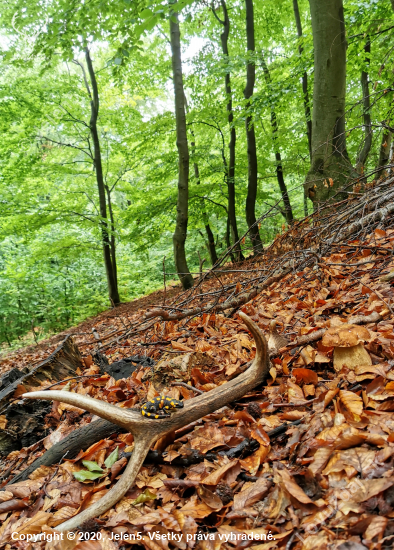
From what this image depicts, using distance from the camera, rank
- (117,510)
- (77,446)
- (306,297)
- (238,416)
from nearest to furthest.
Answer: (117,510), (238,416), (77,446), (306,297)

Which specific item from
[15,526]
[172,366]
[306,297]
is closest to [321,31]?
[306,297]

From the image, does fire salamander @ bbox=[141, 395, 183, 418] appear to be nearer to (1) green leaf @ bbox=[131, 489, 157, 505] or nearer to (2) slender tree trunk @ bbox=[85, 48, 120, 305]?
(1) green leaf @ bbox=[131, 489, 157, 505]

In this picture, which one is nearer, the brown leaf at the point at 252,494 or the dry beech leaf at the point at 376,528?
the dry beech leaf at the point at 376,528

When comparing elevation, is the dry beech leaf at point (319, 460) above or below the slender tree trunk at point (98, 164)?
below

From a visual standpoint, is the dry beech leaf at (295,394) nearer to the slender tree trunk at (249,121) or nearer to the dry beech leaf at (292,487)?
the dry beech leaf at (292,487)

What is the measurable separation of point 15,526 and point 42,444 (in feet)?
2.58

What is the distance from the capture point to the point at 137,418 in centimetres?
148

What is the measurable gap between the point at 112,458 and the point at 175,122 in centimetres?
859

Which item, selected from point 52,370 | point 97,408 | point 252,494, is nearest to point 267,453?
point 252,494

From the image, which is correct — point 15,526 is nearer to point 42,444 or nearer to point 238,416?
point 42,444

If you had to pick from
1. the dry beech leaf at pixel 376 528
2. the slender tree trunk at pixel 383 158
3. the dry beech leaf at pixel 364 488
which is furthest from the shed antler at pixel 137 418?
the slender tree trunk at pixel 383 158

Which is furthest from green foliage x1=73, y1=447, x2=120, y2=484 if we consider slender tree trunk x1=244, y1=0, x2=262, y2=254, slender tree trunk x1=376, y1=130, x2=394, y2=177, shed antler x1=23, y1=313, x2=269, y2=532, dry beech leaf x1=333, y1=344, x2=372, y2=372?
slender tree trunk x1=244, y1=0, x2=262, y2=254

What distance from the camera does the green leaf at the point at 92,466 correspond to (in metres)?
1.56

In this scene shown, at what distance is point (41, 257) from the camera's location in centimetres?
1017
